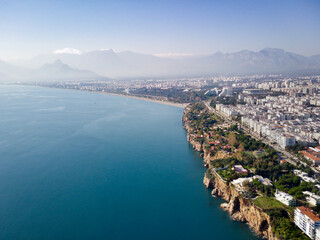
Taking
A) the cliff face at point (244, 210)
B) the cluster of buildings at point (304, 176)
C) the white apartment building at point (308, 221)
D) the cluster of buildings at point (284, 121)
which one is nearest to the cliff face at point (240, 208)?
the cliff face at point (244, 210)

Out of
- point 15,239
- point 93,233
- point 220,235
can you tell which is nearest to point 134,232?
point 93,233

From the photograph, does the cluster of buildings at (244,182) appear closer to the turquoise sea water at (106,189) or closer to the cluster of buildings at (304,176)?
the turquoise sea water at (106,189)

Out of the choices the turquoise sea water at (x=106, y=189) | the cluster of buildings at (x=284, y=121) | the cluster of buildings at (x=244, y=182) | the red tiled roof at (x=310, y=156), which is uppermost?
the cluster of buildings at (x=284, y=121)

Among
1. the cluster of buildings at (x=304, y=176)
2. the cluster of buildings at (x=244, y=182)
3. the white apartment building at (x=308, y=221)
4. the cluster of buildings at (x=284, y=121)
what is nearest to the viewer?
the white apartment building at (x=308, y=221)

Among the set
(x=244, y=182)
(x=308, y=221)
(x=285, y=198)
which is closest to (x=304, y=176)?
(x=285, y=198)

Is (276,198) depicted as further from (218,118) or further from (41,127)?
(41,127)

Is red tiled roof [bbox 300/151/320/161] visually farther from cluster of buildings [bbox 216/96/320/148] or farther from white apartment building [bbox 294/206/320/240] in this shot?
white apartment building [bbox 294/206/320/240]

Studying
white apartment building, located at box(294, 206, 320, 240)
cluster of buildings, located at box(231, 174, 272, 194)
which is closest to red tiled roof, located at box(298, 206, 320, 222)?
white apartment building, located at box(294, 206, 320, 240)
